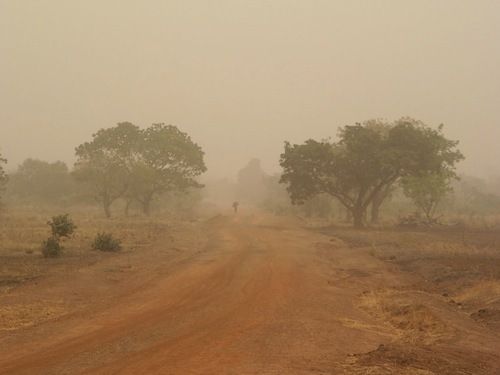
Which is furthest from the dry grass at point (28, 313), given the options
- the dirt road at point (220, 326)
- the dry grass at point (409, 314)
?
the dry grass at point (409, 314)

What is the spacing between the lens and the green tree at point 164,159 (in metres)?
56.5

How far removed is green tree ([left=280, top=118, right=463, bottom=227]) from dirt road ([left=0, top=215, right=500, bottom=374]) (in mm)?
23496

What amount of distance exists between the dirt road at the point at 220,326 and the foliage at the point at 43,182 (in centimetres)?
5881

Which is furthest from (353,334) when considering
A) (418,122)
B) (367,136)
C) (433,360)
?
(418,122)

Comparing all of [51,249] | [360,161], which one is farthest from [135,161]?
[51,249]

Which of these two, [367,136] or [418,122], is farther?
[418,122]

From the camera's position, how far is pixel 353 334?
10180 millimetres

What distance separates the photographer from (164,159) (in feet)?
190

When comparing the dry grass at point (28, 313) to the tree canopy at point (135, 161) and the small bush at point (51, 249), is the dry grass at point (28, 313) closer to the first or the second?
the small bush at point (51, 249)

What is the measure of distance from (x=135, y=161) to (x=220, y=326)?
153 feet

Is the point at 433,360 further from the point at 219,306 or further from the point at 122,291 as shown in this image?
the point at 122,291

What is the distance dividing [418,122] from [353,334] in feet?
136

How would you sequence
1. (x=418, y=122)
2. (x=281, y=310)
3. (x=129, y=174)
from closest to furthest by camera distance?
1. (x=281, y=310)
2. (x=418, y=122)
3. (x=129, y=174)

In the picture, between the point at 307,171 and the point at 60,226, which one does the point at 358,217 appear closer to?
the point at 307,171
